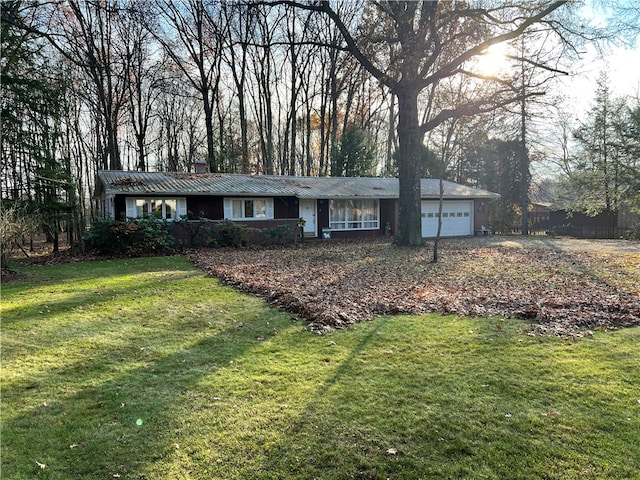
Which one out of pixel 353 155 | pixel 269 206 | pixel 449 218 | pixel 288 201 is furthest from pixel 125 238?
pixel 353 155

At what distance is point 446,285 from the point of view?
9.07 m

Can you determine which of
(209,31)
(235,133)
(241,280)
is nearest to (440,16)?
(241,280)

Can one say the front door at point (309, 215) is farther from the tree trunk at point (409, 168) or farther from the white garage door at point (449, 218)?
the white garage door at point (449, 218)

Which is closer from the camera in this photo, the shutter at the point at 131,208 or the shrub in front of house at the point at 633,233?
the shutter at the point at 131,208

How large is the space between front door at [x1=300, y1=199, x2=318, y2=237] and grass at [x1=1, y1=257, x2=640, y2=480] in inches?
611

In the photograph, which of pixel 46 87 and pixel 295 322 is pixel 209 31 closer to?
pixel 46 87

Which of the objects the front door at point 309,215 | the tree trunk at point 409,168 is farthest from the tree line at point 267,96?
the front door at point 309,215

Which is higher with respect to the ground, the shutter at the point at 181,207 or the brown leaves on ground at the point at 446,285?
the shutter at the point at 181,207

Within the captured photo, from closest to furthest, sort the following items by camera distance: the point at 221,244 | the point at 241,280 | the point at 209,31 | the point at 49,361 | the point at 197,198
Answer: the point at 49,361 → the point at 241,280 → the point at 221,244 → the point at 197,198 → the point at 209,31

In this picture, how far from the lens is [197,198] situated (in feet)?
61.9

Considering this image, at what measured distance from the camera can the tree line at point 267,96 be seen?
1545 centimetres

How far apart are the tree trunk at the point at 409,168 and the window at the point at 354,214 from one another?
584cm

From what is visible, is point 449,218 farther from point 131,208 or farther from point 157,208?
point 131,208

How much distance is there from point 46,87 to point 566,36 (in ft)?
71.6
